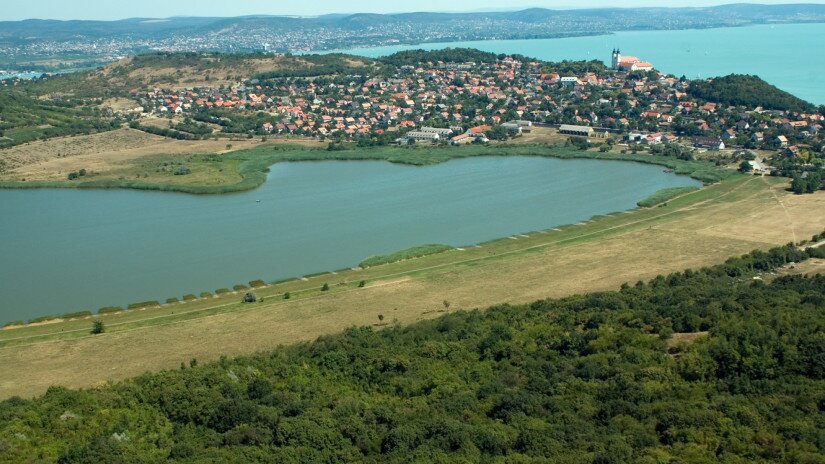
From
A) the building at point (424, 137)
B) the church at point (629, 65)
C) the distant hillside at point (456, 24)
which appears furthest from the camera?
the distant hillside at point (456, 24)

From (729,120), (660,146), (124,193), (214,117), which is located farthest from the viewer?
(214,117)

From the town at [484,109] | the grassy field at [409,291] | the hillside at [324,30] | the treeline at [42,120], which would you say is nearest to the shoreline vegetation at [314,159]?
the town at [484,109]

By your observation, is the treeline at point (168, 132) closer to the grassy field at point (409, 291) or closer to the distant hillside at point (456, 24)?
the grassy field at point (409, 291)

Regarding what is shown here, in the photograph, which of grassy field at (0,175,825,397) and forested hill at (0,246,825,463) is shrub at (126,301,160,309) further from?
forested hill at (0,246,825,463)

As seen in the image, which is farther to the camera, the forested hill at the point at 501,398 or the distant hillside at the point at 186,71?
the distant hillside at the point at 186,71

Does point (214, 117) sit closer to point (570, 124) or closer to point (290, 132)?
point (290, 132)

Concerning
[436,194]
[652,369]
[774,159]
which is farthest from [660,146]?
[652,369]

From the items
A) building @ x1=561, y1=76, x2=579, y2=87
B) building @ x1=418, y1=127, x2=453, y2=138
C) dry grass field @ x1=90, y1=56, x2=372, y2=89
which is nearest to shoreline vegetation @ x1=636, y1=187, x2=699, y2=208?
building @ x1=418, y1=127, x2=453, y2=138
